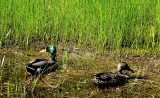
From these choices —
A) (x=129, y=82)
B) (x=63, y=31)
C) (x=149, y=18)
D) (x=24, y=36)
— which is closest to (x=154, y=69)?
(x=129, y=82)

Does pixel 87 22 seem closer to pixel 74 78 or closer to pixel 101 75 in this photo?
pixel 74 78

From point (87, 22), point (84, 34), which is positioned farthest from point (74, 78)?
point (87, 22)

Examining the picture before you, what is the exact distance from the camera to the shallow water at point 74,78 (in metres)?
3.60

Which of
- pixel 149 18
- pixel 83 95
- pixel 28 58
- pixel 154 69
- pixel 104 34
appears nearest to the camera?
pixel 83 95

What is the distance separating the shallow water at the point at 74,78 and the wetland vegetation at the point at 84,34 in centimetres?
2

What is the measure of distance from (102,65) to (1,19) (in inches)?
141

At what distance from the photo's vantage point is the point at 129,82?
168 inches

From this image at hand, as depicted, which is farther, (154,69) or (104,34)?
(104,34)

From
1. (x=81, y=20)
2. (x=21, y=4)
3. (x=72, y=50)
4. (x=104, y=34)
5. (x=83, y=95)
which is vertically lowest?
(x=83, y=95)

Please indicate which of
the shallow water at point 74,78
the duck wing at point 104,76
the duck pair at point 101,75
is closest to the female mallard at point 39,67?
the duck pair at point 101,75

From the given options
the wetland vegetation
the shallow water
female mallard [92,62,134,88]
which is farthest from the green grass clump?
female mallard [92,62,134,88]

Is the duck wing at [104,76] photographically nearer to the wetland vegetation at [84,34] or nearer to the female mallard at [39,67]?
the wetland vegetation at [84,34]

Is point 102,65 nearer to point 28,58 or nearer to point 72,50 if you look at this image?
point 72,50

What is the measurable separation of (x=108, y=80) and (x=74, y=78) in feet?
2.28
